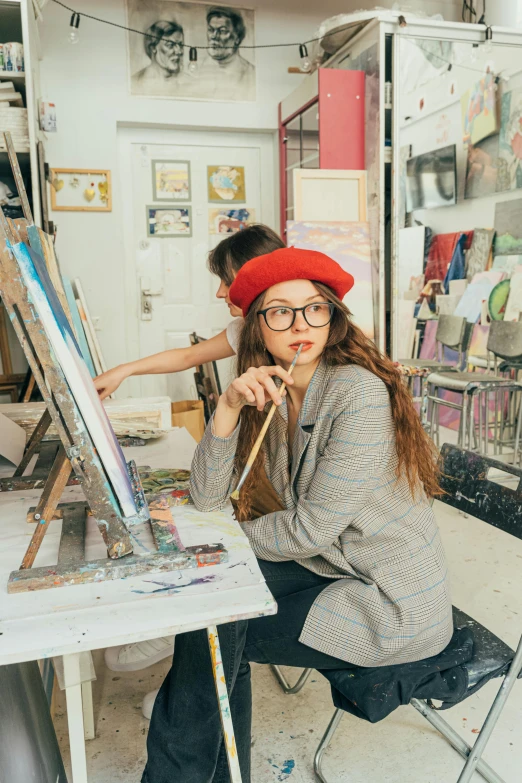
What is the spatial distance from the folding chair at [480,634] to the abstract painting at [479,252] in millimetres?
2828

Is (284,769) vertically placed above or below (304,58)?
below

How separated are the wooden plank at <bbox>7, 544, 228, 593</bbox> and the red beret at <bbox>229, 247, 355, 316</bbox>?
55 cm

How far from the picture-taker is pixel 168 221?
4.64m

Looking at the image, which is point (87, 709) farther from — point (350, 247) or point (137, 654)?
point (350, 247)

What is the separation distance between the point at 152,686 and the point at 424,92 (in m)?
3.56

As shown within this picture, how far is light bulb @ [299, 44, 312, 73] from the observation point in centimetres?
423

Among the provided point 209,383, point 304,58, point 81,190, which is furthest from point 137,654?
point 304,58

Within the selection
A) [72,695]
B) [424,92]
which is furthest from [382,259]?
[72,695]

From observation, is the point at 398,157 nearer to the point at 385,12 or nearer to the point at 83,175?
the point at 385,12

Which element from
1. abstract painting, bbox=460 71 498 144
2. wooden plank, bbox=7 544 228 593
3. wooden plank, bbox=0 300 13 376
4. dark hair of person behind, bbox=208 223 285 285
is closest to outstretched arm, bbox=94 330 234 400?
dark hair of person behind, bbox=208 223 285 285

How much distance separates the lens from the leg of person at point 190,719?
1.09 metres

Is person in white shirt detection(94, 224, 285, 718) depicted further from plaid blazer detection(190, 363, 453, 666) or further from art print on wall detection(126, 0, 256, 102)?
art print on wall detection(126, 0, 256, 102)

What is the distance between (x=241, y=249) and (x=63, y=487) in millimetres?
1186

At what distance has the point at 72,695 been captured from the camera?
0.95 metres
